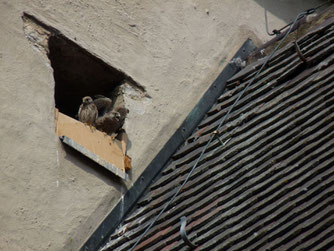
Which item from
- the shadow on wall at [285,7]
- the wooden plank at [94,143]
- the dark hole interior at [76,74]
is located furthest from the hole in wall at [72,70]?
the shadow on wall at [285,7]

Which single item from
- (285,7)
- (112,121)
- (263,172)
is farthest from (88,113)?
(285,7)

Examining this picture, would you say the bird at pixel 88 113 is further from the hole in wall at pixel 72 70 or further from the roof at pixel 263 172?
the roof at pixel 263 172

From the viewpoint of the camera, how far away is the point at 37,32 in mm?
6836

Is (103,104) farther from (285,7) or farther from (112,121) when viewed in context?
(285,7)

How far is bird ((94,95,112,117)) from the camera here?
732cm

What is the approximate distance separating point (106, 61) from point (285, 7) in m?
2.34

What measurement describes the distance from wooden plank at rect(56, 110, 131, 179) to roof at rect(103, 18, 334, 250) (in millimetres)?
384

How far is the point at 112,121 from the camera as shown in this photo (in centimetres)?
697

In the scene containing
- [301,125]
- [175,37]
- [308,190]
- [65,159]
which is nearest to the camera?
[308,190]

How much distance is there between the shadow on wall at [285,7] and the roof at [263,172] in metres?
1.32

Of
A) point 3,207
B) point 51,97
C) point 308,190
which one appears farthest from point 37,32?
point 308,190

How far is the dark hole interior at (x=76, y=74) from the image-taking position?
7.11 m

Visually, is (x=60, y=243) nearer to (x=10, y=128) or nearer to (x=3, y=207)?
(x=3, y=207)

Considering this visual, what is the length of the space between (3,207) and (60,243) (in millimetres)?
535
